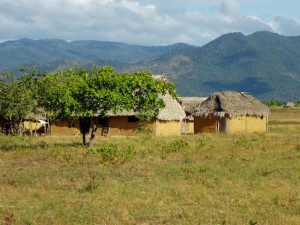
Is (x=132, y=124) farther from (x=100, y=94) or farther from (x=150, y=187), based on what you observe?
(x=150, y=187)

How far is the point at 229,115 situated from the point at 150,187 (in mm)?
29711

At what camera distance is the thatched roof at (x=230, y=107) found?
1791 inches

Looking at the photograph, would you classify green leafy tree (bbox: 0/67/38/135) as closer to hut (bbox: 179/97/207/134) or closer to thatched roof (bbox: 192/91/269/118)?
thatched roof (bbox: 192/91/269/118)

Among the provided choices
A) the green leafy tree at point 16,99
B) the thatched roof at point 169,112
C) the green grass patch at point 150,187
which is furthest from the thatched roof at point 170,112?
the green grass patch at point 150,187

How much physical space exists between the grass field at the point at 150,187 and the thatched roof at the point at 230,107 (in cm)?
1948

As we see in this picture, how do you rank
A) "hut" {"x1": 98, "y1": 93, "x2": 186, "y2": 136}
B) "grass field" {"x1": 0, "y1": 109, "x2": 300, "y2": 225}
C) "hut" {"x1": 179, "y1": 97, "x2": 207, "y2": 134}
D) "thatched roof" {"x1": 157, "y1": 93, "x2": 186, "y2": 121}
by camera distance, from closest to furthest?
"grass field" {"x1": 0, "y1": 109, "x2": 300, "y2": 225}
"hut" {"x1": 98, "y1": 93, "x2": 186, "y2": 136}
"thatched roof" {"x1": 157, "y1": 93, "x2": 186, "y2": 121}
"hut" {"x1": 179, "y1": 97, "x2": 207, "y2": 134}

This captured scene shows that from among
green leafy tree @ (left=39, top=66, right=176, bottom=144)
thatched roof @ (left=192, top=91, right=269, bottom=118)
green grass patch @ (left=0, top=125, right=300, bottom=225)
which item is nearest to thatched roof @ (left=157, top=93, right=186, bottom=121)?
thatched roof @ (left=192, top=91, right=269, bottom=118)

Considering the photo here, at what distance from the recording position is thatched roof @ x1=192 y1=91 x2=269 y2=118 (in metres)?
45.5

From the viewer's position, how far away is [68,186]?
53.9 ft

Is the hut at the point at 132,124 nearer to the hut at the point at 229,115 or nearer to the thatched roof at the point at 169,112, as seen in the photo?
the thatched roof at the point at 169,112

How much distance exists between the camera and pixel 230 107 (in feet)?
150

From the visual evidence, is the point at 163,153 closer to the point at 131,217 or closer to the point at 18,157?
the point at 18,157

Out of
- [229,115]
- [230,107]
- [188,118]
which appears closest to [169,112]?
[229,115]

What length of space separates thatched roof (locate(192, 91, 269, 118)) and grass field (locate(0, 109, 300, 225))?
19.5 metres
